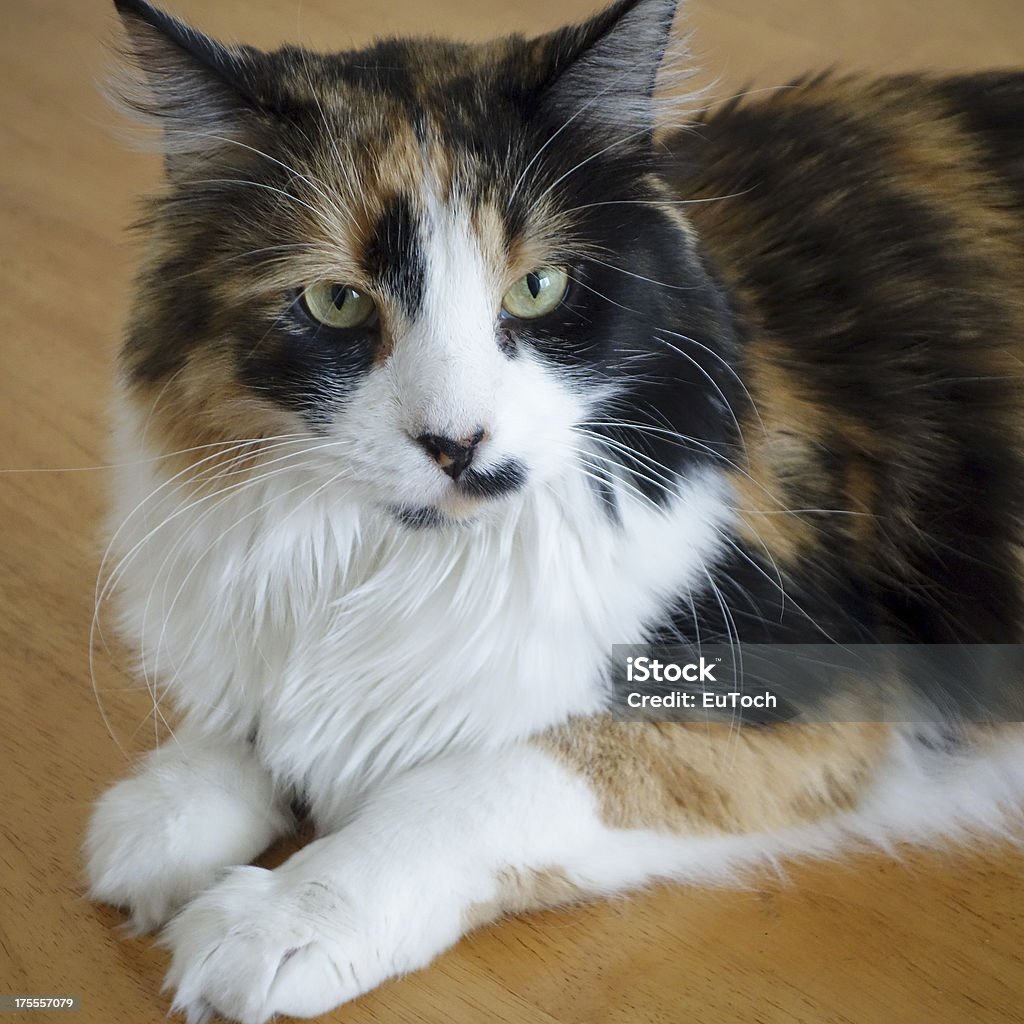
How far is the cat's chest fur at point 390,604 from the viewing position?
1.11 m

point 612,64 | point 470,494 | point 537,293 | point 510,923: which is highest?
point 612,64

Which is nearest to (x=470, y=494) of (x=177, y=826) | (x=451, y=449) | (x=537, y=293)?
(x=451, y=449)

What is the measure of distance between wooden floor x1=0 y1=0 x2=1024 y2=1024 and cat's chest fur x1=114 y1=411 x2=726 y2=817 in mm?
196

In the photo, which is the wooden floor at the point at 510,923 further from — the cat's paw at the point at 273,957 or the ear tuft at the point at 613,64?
the ear tuft at the point at 613,64

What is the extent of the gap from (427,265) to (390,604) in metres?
0.34

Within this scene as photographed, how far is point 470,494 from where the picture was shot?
0.98m

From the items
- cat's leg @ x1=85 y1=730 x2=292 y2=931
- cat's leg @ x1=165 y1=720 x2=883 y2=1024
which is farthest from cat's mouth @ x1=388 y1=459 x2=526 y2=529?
cat's leg @ x1=85 y1=730 x2=292 y2=931

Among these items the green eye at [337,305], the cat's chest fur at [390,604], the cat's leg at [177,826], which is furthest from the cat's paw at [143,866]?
the green eye at [337,305]

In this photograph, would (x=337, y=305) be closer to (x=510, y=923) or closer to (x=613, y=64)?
(x=613, y=64)

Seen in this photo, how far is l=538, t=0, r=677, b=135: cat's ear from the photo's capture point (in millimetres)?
971

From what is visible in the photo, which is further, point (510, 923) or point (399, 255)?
point (510, 923)

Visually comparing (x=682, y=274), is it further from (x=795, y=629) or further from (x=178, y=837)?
(x=178, y=837)

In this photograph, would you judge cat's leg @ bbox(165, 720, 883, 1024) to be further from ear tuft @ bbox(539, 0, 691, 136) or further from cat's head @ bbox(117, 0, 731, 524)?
ear tuft @ bbox(539, 0, 691, 136)

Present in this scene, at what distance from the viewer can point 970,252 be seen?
1302 mm
